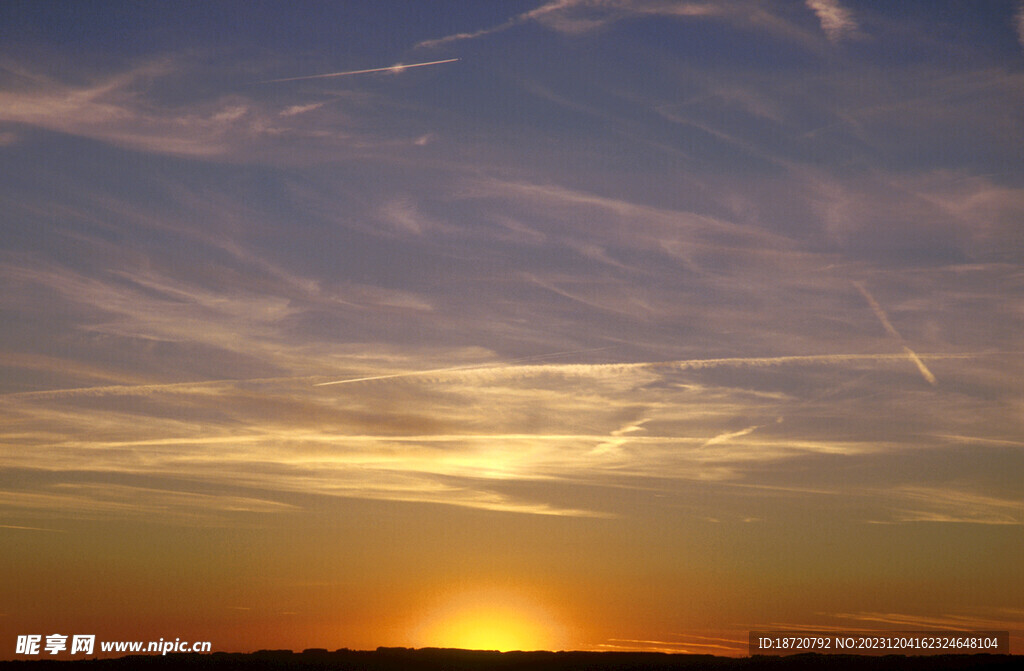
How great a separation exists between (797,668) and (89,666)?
66088mm

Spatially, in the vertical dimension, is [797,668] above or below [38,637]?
below

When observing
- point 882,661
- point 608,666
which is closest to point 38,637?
point 608,666

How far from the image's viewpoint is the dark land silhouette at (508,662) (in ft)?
260

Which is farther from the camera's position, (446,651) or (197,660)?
(446,651)

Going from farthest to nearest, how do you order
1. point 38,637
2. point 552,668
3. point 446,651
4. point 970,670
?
point 446,651 → point 552,668 → point 970,670 → point 38,637

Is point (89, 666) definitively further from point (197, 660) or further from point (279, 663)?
Result: point (279, 663)

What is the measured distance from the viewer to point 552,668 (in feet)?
279

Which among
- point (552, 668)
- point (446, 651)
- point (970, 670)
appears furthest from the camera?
point (446, 651)

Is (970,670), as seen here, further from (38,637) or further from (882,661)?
(38,637)

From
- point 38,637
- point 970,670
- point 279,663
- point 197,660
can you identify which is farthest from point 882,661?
point 38,637

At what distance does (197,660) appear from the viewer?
8912cm

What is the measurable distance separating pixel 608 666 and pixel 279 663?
1238 inches

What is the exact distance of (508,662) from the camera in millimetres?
87625

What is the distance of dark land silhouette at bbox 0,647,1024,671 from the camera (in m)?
79.4
